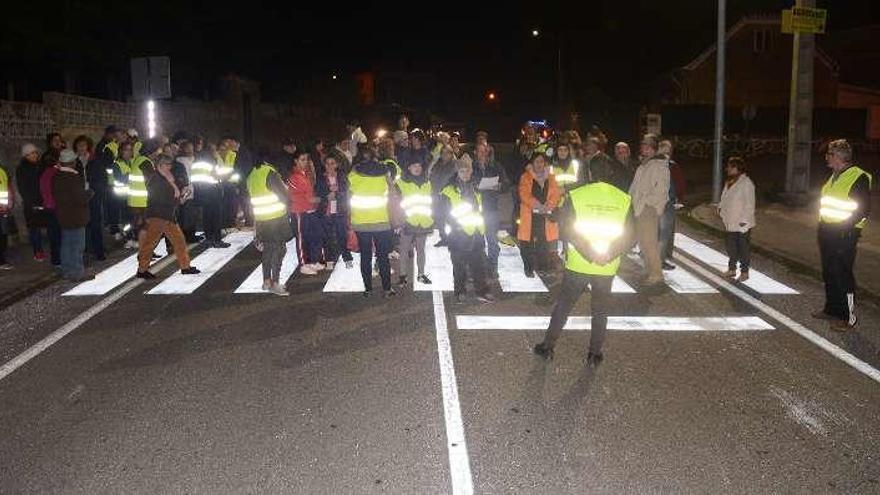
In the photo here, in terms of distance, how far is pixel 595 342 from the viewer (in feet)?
23.3

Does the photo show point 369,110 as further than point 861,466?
Yes

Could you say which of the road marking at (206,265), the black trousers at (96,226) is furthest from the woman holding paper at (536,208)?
the black trousers at (96,226)

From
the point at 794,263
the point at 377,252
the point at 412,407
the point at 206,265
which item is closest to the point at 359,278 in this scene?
the point at 377,252

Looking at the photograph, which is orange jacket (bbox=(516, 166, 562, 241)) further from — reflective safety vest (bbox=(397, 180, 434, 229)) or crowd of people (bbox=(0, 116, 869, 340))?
reflective safety vest (bbox=(397, 180, 434, 229))

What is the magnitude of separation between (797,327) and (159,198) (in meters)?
7.96

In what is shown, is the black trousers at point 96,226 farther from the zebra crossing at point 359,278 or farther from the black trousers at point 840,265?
the black trousers at point 840,265

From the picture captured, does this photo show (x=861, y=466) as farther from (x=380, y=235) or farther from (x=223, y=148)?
(x=223, y=148)

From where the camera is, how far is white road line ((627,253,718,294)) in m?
10.3

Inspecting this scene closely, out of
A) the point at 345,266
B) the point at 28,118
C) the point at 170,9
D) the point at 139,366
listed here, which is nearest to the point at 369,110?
the point at 170,9

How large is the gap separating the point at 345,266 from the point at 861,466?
816cm

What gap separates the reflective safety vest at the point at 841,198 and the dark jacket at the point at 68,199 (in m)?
9.02

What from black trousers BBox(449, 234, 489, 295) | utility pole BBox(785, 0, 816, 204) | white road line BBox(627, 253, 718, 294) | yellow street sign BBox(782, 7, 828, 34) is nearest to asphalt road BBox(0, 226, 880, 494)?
black trousers BBox(449, 234, 489, 295)

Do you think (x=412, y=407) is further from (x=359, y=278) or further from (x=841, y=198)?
(x=359, y=278)

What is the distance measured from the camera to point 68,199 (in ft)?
35.0
